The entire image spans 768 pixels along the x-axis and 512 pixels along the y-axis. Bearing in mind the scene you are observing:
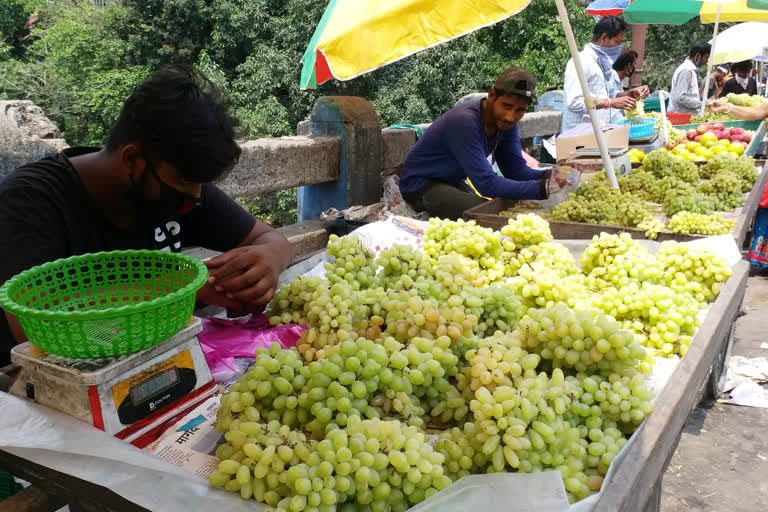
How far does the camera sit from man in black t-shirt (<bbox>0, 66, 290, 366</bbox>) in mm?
1692

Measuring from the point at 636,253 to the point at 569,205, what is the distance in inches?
Result: 48.0

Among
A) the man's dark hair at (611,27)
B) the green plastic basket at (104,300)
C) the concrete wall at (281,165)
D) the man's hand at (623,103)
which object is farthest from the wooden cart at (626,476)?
the man's dark hair at (611,27)

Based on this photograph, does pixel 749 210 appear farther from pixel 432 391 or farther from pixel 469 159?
pixel 432 391

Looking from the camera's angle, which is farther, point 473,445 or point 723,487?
point 723,487

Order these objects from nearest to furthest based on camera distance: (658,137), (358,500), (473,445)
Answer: (358,500) → (473,445) → (658,137)

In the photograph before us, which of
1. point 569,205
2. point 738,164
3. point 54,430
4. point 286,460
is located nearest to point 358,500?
point 286,460

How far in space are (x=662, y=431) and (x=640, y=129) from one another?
16.3 ft

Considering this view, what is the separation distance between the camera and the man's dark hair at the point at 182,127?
5.51 feet

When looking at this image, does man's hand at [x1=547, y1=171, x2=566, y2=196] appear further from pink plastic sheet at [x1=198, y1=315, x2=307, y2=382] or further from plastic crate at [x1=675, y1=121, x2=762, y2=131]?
plastic crate at [x1=675, y1=121, x2=762, y2=131]

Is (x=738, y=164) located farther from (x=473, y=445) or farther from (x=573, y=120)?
(x=473, y=445)

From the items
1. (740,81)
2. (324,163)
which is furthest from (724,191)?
(740,81)

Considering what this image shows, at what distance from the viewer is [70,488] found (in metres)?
1.20

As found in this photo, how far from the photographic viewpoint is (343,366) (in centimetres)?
131

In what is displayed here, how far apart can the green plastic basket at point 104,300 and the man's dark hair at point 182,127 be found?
1.01 ft
